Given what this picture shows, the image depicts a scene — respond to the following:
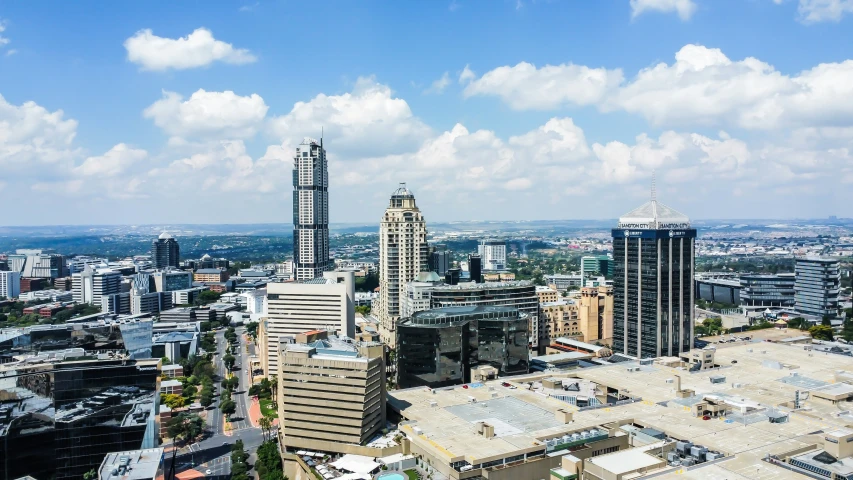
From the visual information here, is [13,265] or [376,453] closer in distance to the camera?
[376,453]

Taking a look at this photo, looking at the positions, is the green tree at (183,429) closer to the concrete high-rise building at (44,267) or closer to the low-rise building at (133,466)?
the low-rise building at (133,466)

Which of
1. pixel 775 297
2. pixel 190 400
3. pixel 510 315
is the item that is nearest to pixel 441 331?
pixel 510 315

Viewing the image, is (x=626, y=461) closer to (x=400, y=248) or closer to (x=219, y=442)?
(x=219, y=442)

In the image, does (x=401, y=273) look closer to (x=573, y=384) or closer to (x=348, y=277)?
(x=348, y=277)

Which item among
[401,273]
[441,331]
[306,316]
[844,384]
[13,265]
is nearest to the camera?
[844,384]

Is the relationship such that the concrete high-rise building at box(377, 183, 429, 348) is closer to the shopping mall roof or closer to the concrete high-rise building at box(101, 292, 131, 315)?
the shopping mall roof

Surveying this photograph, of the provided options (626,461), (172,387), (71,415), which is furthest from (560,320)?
(71,415)

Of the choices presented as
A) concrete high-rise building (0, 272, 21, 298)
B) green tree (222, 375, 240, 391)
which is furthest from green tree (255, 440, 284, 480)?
concrete high-rise building (0, 272, 21, 298)
